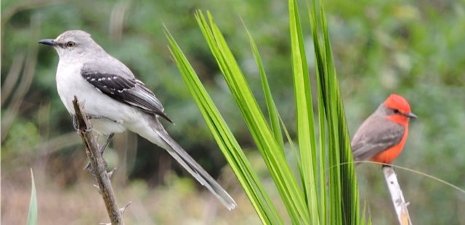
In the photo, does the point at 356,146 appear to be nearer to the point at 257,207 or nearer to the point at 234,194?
the point at 234,194

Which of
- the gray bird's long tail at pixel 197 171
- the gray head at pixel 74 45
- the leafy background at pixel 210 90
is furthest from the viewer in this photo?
the leafy background at pixel 210 90

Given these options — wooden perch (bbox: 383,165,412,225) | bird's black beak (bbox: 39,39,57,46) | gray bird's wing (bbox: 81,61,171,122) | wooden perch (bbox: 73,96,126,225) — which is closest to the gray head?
bird's black beak (bbox: 39,39,57,46)

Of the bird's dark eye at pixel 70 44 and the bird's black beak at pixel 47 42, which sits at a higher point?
the bird's black beak at pixel 47 42

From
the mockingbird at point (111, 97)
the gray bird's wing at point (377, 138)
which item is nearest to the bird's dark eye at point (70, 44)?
the mockingbird at point (111, 97)

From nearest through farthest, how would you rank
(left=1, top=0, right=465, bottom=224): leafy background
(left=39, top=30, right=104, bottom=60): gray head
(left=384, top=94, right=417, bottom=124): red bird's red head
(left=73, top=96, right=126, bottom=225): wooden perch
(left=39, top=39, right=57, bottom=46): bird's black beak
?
(left=73, top=96, right=126, bottom=225): wooden perch, (left=39, top=39, right=57, bottom=46): bird's black beak, (left=39, top=30, right=104, bottom=60): gray head, (left=384, top=94, right=417, bottom=124): red bird's red head, (left=1, top=0, right=465, bottom=224): leafy background

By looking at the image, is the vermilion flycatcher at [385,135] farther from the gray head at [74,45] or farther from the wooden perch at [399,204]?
the wooden perch at [399,204]

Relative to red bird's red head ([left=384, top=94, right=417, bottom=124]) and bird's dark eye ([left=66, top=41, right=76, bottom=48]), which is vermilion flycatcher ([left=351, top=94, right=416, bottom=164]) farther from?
bird's dark eye ([left=66, top=41, right=76, bottom=48])

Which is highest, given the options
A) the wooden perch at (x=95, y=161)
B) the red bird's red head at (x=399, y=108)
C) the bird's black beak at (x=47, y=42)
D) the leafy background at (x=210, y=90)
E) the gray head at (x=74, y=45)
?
the wooden perch at (x=95, y=161)

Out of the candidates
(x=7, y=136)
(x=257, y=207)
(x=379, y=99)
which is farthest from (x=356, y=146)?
(x=257, y=207)
